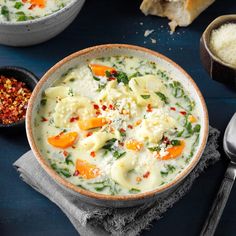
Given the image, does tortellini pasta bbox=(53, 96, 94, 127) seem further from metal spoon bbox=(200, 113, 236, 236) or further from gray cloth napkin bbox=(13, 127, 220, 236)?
metal spoon bbox=(200, 113, 236, 236)

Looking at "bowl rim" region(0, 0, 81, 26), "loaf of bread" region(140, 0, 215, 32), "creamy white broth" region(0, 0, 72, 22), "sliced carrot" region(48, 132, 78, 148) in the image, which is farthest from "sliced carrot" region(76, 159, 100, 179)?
"loaf of bread" region(140, 0, 215, 32)

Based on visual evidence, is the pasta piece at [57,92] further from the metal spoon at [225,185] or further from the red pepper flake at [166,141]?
the metal spoon at [225,185]

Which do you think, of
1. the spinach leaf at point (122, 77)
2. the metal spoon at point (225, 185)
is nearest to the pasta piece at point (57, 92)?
the spinach leaf at point (122, 77)

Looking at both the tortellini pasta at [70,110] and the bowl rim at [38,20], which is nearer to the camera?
the tortellini pasta at [70,110]

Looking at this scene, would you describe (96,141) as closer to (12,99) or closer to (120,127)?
(120,127)

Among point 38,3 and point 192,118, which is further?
point 38,3

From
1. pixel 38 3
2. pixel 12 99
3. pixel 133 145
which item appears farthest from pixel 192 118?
pixel 38 3

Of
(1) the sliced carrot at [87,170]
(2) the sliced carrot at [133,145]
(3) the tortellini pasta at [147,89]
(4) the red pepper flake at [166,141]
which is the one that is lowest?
(1) the sliced carrot at [87,170]
